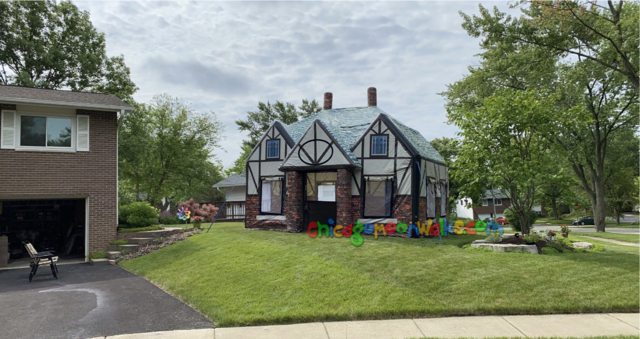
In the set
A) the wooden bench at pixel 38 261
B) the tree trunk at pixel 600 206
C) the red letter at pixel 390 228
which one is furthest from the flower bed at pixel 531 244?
the tree trunk at pixel 600 206

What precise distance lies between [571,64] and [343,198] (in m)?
19.5

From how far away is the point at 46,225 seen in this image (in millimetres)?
17500

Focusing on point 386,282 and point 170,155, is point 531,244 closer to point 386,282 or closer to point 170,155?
point 386,282

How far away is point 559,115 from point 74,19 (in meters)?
29.9

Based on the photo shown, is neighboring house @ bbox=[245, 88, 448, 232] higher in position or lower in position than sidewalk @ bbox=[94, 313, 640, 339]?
higher

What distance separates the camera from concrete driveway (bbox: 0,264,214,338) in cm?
685

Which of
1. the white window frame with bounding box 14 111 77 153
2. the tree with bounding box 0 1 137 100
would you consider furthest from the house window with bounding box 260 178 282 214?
the tree with bounding box 0 1 137 100

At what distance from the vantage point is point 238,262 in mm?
10812

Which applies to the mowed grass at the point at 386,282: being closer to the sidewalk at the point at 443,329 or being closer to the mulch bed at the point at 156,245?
the sidewalk at the point at 443,329

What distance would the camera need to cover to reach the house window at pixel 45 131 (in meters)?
14.2

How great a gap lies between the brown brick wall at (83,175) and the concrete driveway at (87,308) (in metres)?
3.61

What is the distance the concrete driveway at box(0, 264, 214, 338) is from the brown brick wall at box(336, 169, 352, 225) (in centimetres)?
758

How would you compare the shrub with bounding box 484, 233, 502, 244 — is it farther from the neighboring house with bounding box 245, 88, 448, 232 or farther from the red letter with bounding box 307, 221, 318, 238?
the red letter with bounding box 307, 221, 318, 238

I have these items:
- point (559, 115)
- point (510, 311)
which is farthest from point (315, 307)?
point (559, 115)
